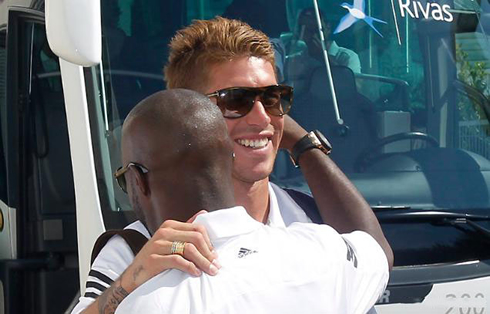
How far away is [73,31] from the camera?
2.54 metres

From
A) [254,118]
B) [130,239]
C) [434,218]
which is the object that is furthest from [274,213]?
[434,218]

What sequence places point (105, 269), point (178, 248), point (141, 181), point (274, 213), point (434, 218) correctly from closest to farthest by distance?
point (178, 248), point (141, 181), point (105, 269), point (274, 213), point (434, 218)

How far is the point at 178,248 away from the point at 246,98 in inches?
30.6

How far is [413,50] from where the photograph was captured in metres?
3.27

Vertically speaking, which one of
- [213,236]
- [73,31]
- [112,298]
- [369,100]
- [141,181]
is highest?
[73,31]

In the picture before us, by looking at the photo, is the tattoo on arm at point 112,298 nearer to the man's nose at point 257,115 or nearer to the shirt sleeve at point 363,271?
the shirt sleeve at point 363,271

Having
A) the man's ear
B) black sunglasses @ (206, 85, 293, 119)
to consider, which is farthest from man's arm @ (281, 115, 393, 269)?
the man's ear

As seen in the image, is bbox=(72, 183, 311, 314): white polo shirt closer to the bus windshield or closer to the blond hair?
the blond hair

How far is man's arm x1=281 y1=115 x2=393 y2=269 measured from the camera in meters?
2.26

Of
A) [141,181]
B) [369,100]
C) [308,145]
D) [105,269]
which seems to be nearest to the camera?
[141,181]

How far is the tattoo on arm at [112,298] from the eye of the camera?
1.61 m

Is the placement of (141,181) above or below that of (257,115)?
below

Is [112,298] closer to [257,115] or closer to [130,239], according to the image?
[130,239]

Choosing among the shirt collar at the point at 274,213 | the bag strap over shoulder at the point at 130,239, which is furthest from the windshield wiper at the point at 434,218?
the bag strap over shoulder at the point at 130,239
